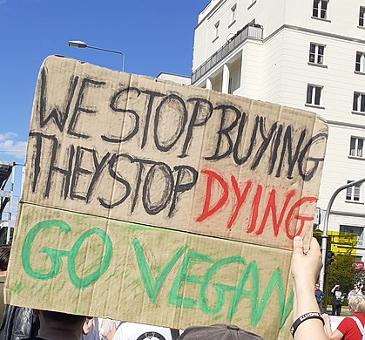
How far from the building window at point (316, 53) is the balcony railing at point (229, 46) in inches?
118

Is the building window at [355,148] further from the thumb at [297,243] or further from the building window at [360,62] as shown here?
the thumb at [297,243]

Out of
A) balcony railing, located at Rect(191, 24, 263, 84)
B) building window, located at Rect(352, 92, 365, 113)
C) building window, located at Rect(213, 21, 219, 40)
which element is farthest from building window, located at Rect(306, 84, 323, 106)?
building window, located at Rect(213, 21, 219, 40)

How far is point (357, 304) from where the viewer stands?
716 centimetres

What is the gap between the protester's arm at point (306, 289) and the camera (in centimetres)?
209

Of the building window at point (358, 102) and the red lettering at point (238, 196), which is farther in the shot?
the building window at point (358, 102)

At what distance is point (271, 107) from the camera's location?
10.0ft

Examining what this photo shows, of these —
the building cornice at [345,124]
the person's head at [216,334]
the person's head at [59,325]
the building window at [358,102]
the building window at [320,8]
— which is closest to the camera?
the person's head at [216,334]

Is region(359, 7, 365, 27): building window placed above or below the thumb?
above

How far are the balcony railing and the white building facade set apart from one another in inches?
2.6

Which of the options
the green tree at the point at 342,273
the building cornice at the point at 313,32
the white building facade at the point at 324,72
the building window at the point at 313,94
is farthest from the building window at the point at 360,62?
the green tree at the point at 342,273

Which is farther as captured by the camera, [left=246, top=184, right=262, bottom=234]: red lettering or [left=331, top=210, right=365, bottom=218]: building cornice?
[left=331, top=210, right=365, bottom=218]: building cornice

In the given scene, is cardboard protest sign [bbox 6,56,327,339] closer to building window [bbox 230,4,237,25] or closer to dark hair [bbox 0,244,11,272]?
dark hair [bbox 0,244,11,272]

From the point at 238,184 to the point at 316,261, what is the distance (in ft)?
1.88

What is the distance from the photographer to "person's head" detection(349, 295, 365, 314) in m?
7.12
